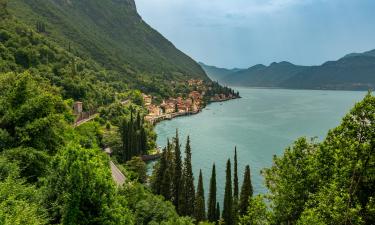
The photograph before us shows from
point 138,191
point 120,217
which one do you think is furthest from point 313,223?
point 138,191

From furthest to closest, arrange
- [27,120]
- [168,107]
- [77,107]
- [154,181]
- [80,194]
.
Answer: [168,107] < [77,107] < [154,181] < [27,120] < [80,194]

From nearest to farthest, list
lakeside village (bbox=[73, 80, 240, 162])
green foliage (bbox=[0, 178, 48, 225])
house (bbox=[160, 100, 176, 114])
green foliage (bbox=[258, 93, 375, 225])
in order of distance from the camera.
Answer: green foliage (bbox=[258, 93, 375, 225]), green foliage (bbox=[0, 178, 48, 225]), lakeside village (bbox=[73, 80, 240, 162]), house (bbox=[160, 100, 176, 114])

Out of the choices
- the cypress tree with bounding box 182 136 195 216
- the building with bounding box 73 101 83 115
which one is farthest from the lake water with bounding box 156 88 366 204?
the building with bounding box 73 101 83 115

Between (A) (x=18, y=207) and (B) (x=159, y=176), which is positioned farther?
(B) (x=159, y=176)

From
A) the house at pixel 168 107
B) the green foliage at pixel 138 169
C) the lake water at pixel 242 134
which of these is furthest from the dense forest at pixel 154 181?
the house at pixel 168 107

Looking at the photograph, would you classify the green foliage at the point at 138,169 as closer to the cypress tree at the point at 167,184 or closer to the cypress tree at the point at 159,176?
the cypress tree at the point at 159,176

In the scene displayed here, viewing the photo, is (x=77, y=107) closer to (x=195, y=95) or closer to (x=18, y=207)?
(x=18, y=207)

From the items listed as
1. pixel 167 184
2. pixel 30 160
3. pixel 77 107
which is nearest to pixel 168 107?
pixel 77 107

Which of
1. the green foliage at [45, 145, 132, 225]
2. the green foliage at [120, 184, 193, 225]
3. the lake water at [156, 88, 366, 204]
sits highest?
the green foliage at [45, 145, 132, 225]

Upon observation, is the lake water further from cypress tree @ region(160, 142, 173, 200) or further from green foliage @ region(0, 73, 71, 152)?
green foliage @ region(0, 73, 71, 152)
